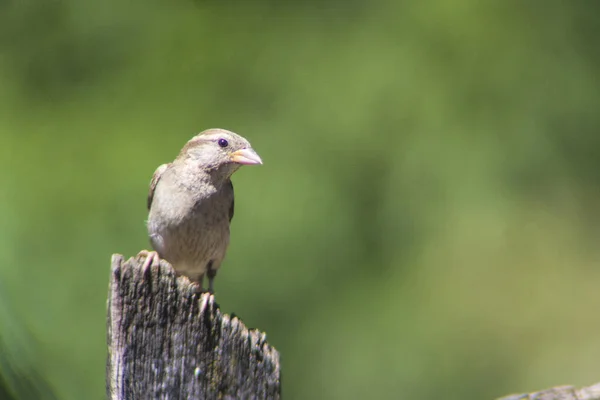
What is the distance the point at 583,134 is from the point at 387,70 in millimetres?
1361

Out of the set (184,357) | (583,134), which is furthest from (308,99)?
(184,357)

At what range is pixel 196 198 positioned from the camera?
437 centimetres

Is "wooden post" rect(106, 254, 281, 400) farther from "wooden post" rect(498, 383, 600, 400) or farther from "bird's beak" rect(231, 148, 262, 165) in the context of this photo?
"bird's beak" rect(231, 148, 262, 165)

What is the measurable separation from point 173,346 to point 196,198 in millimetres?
2072

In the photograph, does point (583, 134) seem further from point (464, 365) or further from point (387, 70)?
point (464, 365)

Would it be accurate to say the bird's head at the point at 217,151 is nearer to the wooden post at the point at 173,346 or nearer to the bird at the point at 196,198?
the bird at the point at 196,198

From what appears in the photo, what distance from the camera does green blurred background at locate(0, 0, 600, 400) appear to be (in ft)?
17.8

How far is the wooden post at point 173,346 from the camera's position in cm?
232

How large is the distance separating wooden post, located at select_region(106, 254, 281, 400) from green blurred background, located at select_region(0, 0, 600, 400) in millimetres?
2817

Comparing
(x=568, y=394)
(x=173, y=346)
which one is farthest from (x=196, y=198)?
(x=568, y=394)

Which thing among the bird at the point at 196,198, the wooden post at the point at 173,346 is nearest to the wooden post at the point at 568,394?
the wooden post at the point at 173,346

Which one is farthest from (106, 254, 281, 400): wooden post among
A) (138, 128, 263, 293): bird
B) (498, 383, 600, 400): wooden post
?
(138, 128, 263, 293): bird

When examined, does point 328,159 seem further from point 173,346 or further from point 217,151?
point 173,346

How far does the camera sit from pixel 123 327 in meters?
2.32
